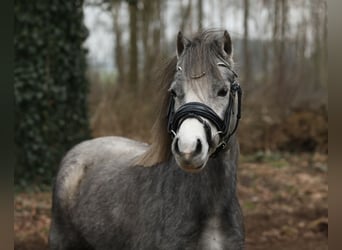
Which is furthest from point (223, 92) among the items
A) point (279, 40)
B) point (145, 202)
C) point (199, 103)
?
point (279, 40)

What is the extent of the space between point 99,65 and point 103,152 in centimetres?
863

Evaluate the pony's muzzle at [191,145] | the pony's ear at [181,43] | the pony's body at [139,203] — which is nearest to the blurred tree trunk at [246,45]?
the pony's body at [139,203]

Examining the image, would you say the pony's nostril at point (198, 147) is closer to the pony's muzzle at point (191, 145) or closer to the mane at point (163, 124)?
the pony's muzzle at point (191, 145)

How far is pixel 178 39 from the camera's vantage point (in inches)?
104

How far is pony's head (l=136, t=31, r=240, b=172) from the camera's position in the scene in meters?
2.14

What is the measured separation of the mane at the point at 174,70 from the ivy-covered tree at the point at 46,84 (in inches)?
184

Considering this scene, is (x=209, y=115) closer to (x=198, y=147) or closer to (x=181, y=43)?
(x=198, y=147)

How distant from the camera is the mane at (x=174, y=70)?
2.44 m

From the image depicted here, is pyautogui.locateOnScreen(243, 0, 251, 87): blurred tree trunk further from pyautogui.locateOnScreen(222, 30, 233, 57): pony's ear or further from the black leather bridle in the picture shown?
the black leather bridle

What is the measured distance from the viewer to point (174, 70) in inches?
109

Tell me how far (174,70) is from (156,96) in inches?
8.3

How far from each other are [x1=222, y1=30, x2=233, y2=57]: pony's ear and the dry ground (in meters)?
3.76
